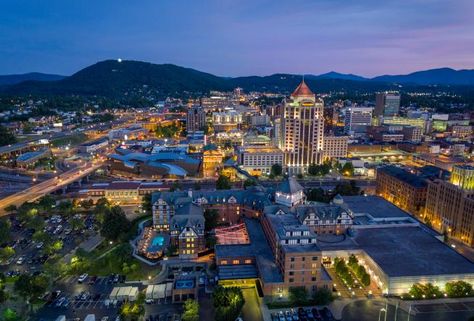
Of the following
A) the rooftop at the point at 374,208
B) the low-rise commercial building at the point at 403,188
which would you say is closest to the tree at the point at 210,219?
the rooftop at the point at 374,208

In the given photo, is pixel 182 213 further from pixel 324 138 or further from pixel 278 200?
pixel 324 138

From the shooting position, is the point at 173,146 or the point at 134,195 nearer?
the point at 134,195

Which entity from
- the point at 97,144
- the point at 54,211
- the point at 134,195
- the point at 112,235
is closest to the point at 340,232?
the point at 112,235

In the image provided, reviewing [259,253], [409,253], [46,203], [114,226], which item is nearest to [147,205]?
[114,226]

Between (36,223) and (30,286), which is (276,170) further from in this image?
(30,286)

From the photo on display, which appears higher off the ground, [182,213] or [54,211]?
[182,213]

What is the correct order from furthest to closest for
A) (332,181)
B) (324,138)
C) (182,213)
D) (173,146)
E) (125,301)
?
(173,146) < (324,138) < (332,181) < (182,213) < (125,301)

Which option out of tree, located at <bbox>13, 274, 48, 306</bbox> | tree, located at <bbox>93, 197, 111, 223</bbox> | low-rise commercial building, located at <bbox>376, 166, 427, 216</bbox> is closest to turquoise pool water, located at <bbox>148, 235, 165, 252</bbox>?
tree, located at <bbox>93, 197, 111, 223</bbox>
